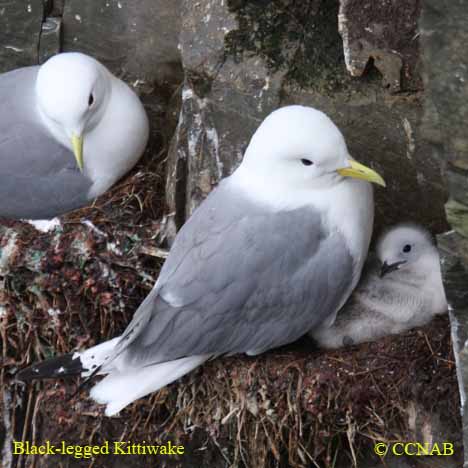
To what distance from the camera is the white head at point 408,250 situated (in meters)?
3.58

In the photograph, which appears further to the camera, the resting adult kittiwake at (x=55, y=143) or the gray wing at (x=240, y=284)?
the resting adult kittiwake at (x=55, y=143)

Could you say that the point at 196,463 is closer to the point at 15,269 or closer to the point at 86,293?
the point at 86,293

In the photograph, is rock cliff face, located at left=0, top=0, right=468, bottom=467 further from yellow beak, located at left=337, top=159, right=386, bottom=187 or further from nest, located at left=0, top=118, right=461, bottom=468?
yellow beak, located at left=337, top=159, right=386, bottom=187

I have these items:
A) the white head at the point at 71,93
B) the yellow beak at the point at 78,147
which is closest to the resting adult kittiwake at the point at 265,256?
the yellow beak at the point at 78,147

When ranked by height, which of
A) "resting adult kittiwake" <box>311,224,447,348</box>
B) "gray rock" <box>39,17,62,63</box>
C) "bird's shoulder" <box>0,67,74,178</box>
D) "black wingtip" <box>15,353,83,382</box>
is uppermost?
"gray rock" <box>39,17,62,63</box>

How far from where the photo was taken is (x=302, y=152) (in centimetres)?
335

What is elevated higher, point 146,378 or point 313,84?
point 313,84

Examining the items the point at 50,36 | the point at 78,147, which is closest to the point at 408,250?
the point at 78,147

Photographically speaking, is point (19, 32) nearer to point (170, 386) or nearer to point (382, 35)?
point (170, 386)

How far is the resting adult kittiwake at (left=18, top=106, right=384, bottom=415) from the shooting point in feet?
11.1

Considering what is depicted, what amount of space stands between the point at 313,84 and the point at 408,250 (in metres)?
0.67

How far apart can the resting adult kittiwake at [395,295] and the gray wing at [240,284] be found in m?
0.14

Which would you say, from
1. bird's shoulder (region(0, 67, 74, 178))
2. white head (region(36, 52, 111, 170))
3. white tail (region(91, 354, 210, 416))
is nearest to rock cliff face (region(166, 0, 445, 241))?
white head (region(36, 52, 111, 170))

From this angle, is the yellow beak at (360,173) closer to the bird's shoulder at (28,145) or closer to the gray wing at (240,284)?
the gray wing at (240,284)
